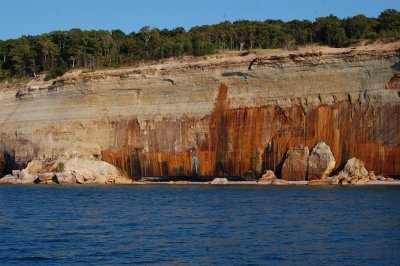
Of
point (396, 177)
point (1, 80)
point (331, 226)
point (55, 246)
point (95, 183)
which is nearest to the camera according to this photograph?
point (55, 246)

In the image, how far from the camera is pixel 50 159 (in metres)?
52.2

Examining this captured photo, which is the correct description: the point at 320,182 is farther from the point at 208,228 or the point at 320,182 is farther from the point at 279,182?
the point at 208,228

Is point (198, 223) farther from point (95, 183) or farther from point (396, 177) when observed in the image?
point (95, 183)

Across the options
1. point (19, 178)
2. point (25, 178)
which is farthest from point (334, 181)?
point (19, 178)

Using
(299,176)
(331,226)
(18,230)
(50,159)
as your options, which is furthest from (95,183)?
(331,226)

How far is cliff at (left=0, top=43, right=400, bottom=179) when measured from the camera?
1656 inches

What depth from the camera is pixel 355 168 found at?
134 ft

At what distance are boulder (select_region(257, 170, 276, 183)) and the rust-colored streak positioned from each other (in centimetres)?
47

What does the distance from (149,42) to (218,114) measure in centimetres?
2567

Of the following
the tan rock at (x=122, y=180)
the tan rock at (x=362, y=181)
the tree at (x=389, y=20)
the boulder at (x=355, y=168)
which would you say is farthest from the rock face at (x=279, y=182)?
the tree at (x=389, y=20)

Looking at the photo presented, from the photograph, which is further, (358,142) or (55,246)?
(358,142)

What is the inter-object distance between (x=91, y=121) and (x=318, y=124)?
59.7 ft

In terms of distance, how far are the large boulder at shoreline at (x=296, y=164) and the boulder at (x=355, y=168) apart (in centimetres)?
291

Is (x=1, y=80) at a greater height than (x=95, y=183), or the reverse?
(x=1, y=80)
